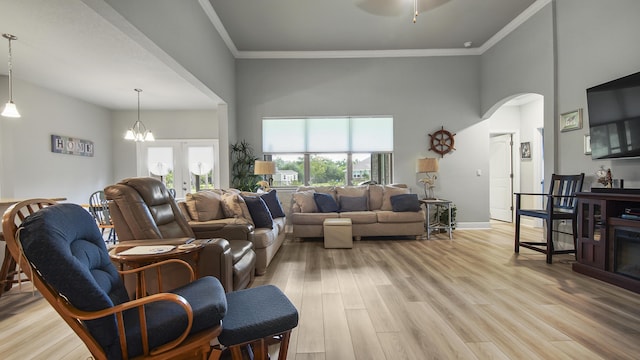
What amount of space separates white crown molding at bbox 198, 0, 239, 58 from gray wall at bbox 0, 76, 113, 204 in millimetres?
3399

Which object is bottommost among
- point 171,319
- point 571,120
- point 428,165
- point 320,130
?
point 171,319

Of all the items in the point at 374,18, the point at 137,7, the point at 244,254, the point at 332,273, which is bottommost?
the point at 332,273

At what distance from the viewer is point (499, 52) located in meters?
5.33

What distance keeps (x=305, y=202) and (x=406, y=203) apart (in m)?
1.77

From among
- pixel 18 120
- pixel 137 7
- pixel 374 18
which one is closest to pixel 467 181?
pixel 374 18

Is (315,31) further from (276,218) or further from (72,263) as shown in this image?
(72,263)

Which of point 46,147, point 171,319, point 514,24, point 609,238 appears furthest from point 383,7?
point 46,147

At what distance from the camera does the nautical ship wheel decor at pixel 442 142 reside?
588 cm

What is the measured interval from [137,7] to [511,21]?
545 cm

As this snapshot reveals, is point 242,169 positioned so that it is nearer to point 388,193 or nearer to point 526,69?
point 388,193

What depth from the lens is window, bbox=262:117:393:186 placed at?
19.6 feet

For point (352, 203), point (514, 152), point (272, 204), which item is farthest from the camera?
point (514, 152)

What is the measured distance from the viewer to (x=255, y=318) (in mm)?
1318

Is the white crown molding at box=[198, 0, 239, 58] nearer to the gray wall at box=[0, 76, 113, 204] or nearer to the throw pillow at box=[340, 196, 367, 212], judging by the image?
the gray wall at box=[0, 76, 113, 204]
